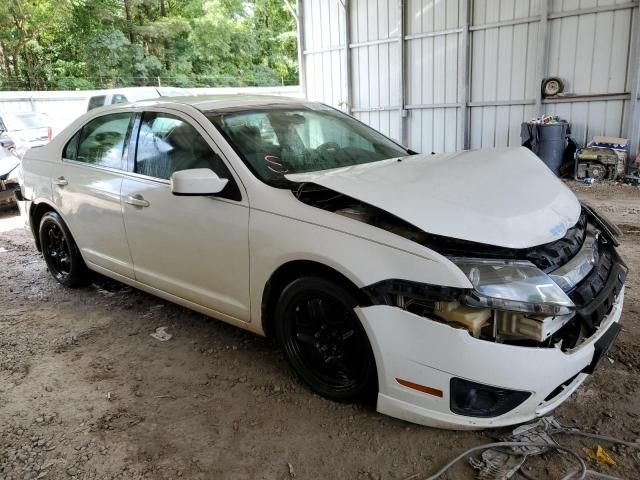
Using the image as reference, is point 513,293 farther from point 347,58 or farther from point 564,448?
point 347,58

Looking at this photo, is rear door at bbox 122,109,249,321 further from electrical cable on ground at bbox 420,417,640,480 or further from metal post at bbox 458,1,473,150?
metal post at bbox 458,1,473,150

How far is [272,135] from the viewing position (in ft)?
10.4

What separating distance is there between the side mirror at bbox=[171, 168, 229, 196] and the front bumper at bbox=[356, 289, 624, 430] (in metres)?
1.05

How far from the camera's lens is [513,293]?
2.04 m

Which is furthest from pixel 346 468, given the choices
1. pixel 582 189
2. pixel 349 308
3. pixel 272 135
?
pixel 582 189

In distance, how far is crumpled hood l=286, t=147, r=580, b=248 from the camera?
220 cm

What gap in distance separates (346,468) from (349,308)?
2.25 feet

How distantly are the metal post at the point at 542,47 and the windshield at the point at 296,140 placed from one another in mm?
7261

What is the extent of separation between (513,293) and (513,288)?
0.02m

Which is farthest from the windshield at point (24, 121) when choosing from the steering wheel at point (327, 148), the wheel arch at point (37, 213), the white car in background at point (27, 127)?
the steering wheel at point (327, 148)

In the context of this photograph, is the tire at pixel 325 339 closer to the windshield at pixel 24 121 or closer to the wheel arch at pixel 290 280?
the wheel arch at pixel 290 280

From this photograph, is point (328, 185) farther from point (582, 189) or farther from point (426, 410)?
point (582, 189)

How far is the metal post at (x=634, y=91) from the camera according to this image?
851 centimetres

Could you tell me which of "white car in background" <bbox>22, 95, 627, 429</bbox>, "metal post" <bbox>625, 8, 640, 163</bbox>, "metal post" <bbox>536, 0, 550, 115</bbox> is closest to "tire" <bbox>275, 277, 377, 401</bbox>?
"white car in background" <bbox>22, 95, 627, 429</bbox>
